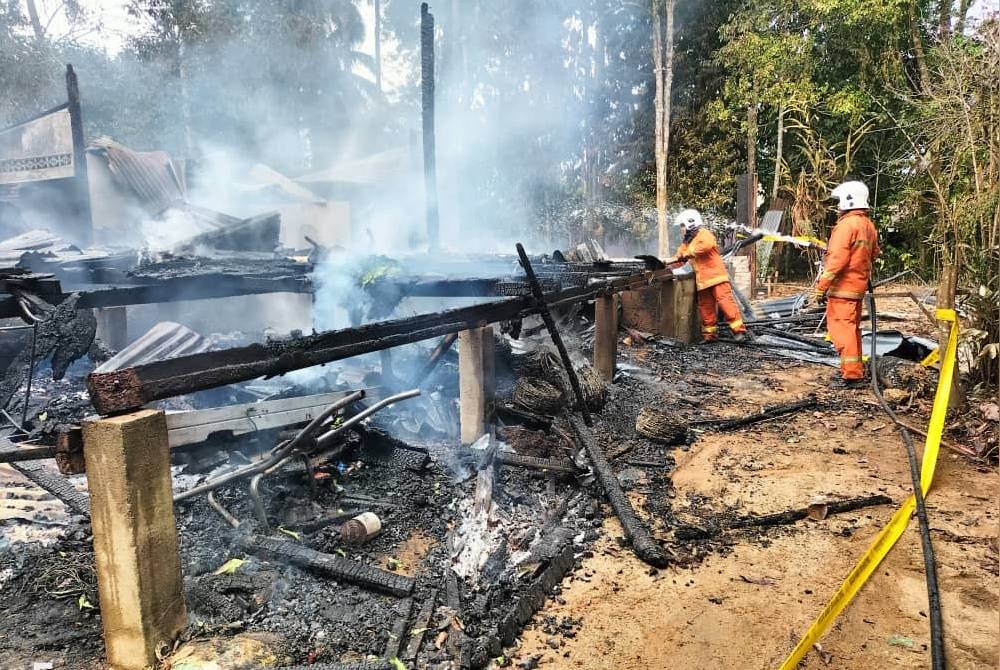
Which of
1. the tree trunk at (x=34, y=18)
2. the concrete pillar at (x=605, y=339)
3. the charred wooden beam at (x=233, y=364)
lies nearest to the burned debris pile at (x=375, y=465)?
the charred wooden beam at (x=233, y=364)

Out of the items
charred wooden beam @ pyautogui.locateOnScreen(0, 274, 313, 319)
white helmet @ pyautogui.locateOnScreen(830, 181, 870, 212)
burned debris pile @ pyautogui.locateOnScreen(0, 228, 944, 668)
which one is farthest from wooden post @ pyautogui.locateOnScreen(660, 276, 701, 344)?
charred wooden beam @ pyautogui.locateOnScreen(0, 274, 313, 319)

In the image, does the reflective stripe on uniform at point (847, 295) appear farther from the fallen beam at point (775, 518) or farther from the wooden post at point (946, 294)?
the fallen beam at point (775, 518)

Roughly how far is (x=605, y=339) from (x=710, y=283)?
2.99 meters

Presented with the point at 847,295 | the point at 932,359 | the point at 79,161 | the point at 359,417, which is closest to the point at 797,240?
the point at 847,295

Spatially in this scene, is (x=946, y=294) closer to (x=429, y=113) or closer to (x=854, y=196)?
(x=854, y=196)

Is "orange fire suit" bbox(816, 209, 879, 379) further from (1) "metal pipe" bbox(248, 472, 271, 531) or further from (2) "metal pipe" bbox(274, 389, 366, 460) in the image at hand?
(1) "metal pipe" bbox(248, 472, 271, 531)

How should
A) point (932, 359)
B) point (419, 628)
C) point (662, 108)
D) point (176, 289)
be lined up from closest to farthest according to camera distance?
1. point (419, 628)
2. point (176, 289)
3. point (932, 359)
4. point (662, 108)

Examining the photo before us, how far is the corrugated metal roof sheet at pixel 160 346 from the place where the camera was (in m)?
4.85

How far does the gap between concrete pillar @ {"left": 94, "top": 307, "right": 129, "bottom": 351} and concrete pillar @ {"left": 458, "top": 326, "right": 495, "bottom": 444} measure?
13.8ft

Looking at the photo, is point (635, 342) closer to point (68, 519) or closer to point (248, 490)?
point (248, 490)

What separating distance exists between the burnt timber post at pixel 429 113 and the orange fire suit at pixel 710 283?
143 inches

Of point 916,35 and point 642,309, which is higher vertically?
point 916,35

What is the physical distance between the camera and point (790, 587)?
2.99 meters

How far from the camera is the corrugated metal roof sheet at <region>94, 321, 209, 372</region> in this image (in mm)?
4852
